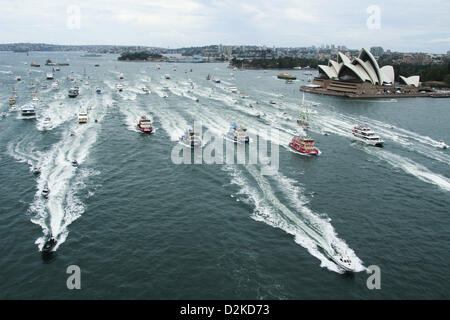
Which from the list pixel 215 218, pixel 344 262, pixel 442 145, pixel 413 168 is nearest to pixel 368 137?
pixel 442 145

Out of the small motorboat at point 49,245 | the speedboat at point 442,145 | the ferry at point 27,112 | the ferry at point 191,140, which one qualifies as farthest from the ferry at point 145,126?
the speedboat at point 442,145

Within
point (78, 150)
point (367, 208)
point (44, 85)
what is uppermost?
point (44, 85)

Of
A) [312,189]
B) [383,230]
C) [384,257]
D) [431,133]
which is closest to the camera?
[384,257]

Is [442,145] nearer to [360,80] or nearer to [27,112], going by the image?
[360,80]

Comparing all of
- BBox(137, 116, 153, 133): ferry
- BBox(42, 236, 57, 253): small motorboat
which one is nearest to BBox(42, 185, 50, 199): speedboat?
BBox(42, 236, 57, 253): small motorboat

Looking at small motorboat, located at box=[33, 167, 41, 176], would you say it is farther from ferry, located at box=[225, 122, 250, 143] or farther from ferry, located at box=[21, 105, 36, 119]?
ferry, located at box=[21, 105, 36, 119]
